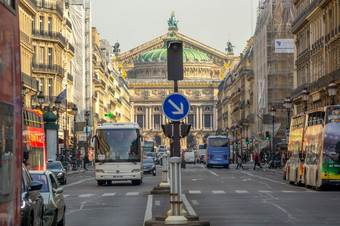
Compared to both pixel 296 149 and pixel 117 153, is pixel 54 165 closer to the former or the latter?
pixel 117 153

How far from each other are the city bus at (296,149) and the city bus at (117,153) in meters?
7.13

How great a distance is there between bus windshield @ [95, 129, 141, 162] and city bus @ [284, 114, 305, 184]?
717cm

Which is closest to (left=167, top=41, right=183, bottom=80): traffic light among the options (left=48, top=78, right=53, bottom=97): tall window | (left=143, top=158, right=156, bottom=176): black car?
(left=143, top=158, right=156, bottom=176): black car

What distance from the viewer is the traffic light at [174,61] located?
760 inches

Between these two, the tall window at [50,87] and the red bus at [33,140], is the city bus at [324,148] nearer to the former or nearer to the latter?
the red bus at [33,140]

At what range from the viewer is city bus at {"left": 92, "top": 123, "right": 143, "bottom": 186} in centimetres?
4447

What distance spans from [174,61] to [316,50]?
5392 centimetres

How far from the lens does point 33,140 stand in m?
36.8

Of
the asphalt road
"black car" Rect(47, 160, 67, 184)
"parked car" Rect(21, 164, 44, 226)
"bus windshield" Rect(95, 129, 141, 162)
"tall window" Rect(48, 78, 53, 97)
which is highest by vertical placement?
"tall window" Rect(48, 78, 53, 97)

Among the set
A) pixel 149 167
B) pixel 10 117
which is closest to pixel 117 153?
pixel 149 167

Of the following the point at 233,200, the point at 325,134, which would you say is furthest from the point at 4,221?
the point at 325,134

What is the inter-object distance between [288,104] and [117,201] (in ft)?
106

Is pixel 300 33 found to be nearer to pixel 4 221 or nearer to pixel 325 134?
pixel 325 134

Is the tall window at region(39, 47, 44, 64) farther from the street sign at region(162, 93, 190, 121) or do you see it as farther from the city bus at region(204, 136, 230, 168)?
the street sign at region(162, 93, 190, 121)
